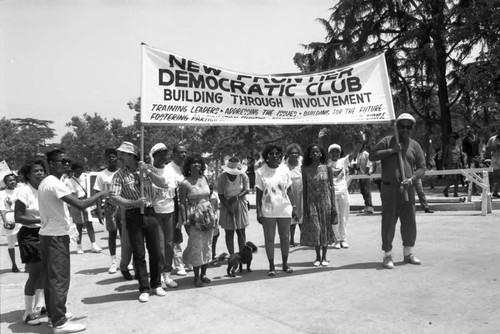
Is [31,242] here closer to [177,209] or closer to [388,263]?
[177,209]

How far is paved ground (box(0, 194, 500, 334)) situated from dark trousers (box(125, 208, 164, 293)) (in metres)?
0.25

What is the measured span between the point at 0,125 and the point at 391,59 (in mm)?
44883

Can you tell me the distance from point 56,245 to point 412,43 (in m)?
19.1

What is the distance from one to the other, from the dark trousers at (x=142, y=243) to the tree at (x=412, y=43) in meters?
16.0

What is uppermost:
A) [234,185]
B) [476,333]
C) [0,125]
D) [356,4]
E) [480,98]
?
[0,125]

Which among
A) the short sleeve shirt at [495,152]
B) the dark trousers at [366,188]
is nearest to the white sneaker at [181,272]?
the dark trousers at [366,188]

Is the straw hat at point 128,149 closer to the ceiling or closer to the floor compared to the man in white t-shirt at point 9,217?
closer to the ceiling

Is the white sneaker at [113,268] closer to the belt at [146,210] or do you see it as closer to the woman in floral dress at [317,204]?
the belt at [146,210]

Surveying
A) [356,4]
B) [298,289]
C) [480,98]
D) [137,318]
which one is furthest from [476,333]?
[356,4]

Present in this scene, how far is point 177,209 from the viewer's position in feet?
22.3

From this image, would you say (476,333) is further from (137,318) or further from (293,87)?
(293,87)

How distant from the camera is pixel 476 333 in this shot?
4039 mm

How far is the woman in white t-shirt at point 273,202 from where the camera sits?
6363mm

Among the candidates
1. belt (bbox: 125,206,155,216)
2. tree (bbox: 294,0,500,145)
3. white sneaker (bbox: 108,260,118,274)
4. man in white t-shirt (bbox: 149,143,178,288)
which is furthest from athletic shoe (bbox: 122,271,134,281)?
tree (bbox: 294,0,500,145)
